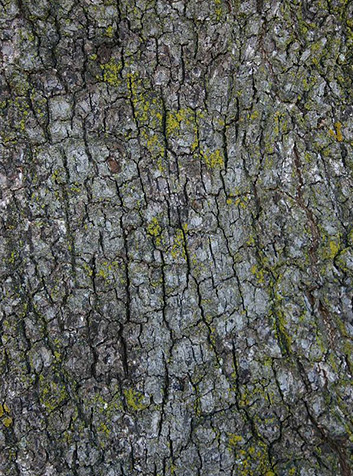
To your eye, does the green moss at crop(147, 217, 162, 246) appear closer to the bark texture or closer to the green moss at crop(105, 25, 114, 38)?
the bark texture

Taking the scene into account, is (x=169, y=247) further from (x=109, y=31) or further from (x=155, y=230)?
(x=109, y=31)

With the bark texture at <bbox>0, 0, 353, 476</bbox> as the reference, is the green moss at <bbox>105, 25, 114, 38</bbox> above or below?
above

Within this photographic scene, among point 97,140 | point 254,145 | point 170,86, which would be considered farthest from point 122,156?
point 254,145

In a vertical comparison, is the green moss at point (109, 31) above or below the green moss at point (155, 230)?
above

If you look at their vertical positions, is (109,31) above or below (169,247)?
above

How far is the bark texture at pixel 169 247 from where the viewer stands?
172cm

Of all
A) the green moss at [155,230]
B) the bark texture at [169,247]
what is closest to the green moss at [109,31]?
the bark texture at [169,247]

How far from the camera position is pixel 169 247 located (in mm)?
1748

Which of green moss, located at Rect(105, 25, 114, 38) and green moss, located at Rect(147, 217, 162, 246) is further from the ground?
green moss, located at Rect(105, 25, 114, 38)

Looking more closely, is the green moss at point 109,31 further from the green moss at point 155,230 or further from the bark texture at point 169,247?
the green moss at point 155,230

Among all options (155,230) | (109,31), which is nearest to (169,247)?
(155,230)

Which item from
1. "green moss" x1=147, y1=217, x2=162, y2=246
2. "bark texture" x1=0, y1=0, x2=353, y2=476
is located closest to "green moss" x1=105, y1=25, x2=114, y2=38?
"bark texture" x1=0, y1=0, x2=353, y2=476

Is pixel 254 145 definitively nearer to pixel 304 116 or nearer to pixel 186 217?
pixel 304 116

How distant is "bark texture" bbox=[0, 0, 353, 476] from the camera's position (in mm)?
1718
